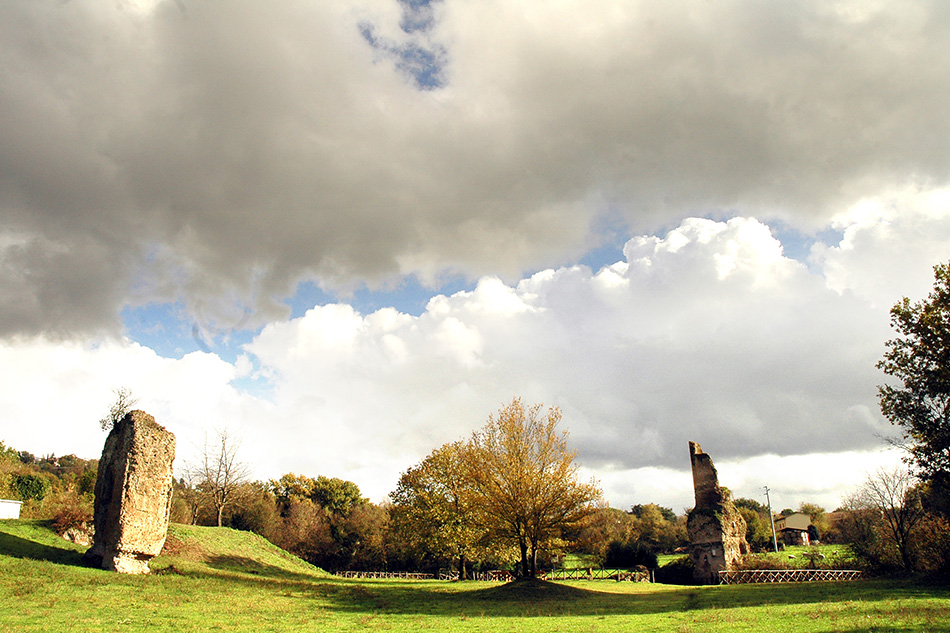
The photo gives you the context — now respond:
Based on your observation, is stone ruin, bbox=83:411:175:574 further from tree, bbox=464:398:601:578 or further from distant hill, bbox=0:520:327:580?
tree, bbox=464:398:601:578

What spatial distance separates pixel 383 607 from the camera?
23078 millimetres

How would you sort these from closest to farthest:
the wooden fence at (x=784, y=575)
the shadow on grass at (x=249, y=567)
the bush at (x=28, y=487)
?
the shadow on grass at (x=249, y=567) → the wooden fence at (x=784, y=575) → the bush at (x=28, y=487)

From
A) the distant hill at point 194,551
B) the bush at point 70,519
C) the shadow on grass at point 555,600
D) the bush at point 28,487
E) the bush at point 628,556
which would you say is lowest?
the bush at point 628,556

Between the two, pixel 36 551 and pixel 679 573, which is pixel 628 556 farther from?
pixel 36 551

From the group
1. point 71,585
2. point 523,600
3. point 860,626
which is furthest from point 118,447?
point 860,626

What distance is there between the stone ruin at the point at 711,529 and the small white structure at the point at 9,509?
51.5 metres

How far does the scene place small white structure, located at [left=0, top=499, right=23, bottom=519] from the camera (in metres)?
35.0

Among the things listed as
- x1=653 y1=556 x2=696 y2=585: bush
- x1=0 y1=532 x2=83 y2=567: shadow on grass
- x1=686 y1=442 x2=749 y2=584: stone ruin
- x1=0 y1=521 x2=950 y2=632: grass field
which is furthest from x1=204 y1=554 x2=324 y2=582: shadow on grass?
x1=653 y1=556 x2=696 y2=585: bush

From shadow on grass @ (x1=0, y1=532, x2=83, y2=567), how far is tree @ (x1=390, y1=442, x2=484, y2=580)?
2417 cm

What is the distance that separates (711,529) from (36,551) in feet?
154

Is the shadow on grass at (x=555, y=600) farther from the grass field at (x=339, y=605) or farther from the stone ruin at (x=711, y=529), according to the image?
the stone ruin at (x=711, y=529)

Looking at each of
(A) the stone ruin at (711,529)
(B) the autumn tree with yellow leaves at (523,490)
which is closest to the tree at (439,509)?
(B) the autumn tree with yellow leaves at (523,490)

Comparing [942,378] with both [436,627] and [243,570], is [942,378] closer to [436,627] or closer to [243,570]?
[436,627]

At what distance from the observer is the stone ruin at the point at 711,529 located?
45281mm
